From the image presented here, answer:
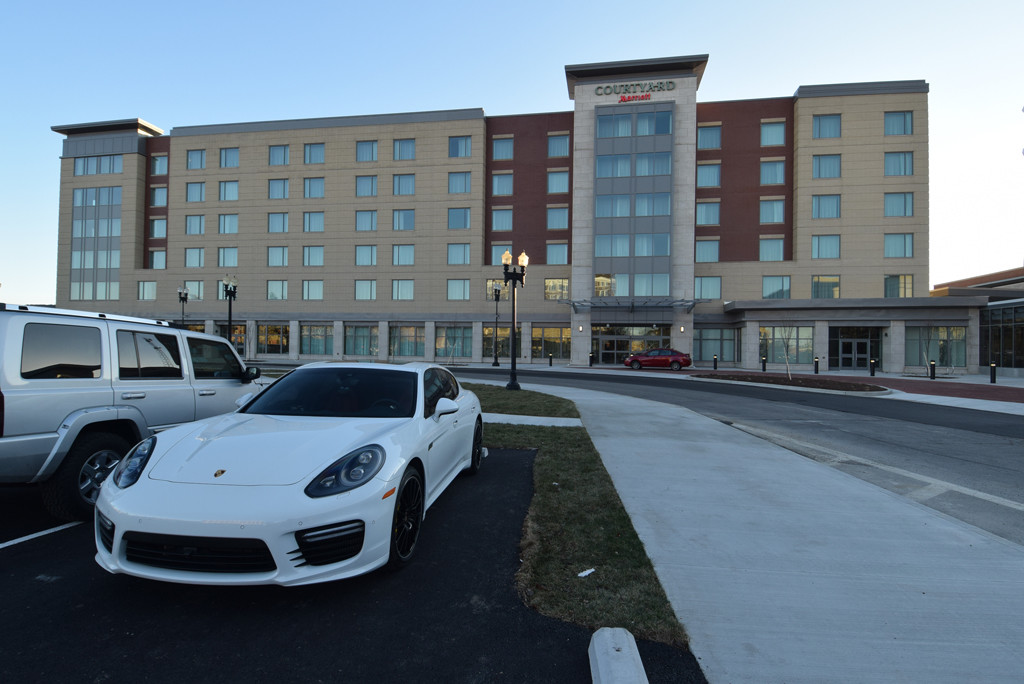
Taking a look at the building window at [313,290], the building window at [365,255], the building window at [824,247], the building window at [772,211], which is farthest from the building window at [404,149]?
the building window at [824,247]

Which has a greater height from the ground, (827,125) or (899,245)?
(827,125)

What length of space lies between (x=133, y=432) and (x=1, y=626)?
7.76 feet

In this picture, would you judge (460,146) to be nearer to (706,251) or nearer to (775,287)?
(706,251)

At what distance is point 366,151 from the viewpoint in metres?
40.4

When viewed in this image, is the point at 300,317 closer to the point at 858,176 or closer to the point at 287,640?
the point at 287,640

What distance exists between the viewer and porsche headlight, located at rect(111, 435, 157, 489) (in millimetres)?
2949

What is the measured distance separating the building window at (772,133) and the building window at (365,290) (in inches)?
1357

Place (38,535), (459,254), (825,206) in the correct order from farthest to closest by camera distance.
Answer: (459,254)
(825,206)
(38,535)

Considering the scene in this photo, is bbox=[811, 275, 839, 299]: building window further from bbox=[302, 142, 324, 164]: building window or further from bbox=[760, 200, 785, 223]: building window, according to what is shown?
bbox=[302, 142, 324, 164]: building window

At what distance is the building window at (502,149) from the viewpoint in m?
39.4

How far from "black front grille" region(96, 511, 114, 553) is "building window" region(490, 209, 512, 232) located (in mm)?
38162

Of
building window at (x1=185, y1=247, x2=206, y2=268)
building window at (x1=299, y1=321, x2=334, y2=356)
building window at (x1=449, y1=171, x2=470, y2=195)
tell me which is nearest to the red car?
building window at (x1=449, y1=171, x2=470, y2=195)

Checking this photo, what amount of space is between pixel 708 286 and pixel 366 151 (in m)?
31.8

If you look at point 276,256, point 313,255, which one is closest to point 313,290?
point 313,255
